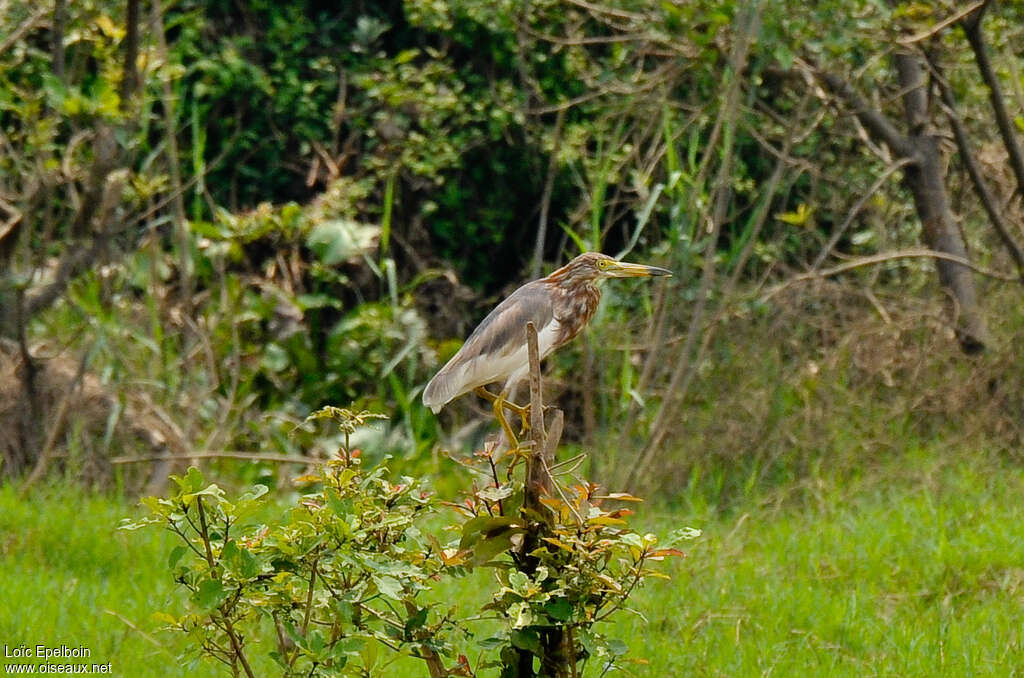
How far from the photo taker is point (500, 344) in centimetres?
465

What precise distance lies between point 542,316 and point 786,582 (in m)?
1.96

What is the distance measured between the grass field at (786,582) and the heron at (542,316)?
113 cm

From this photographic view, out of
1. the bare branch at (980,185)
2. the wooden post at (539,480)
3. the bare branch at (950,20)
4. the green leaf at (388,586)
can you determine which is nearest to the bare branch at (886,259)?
the bare branch at (980,185)

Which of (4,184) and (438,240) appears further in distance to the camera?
(438,240)

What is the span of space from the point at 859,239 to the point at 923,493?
2314mm

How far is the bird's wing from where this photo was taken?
15.2ft

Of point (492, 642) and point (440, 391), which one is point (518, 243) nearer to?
point (440, 391)

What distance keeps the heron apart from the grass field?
1.13 m

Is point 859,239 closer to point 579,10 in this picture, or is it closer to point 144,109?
point 579,10

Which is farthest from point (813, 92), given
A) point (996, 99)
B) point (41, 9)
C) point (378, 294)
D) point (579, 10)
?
point (41, 9)

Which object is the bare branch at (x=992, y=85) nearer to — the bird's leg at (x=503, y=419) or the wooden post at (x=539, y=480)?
the bird's leg at (x=503, y=419)

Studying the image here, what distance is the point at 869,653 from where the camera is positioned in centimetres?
507

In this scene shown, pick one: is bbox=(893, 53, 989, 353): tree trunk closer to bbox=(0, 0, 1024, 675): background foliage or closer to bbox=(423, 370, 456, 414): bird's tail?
bbox=(0, 0, 1024, 675): background foliage

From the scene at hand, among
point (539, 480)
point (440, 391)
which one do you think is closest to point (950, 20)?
point (440, 391)
